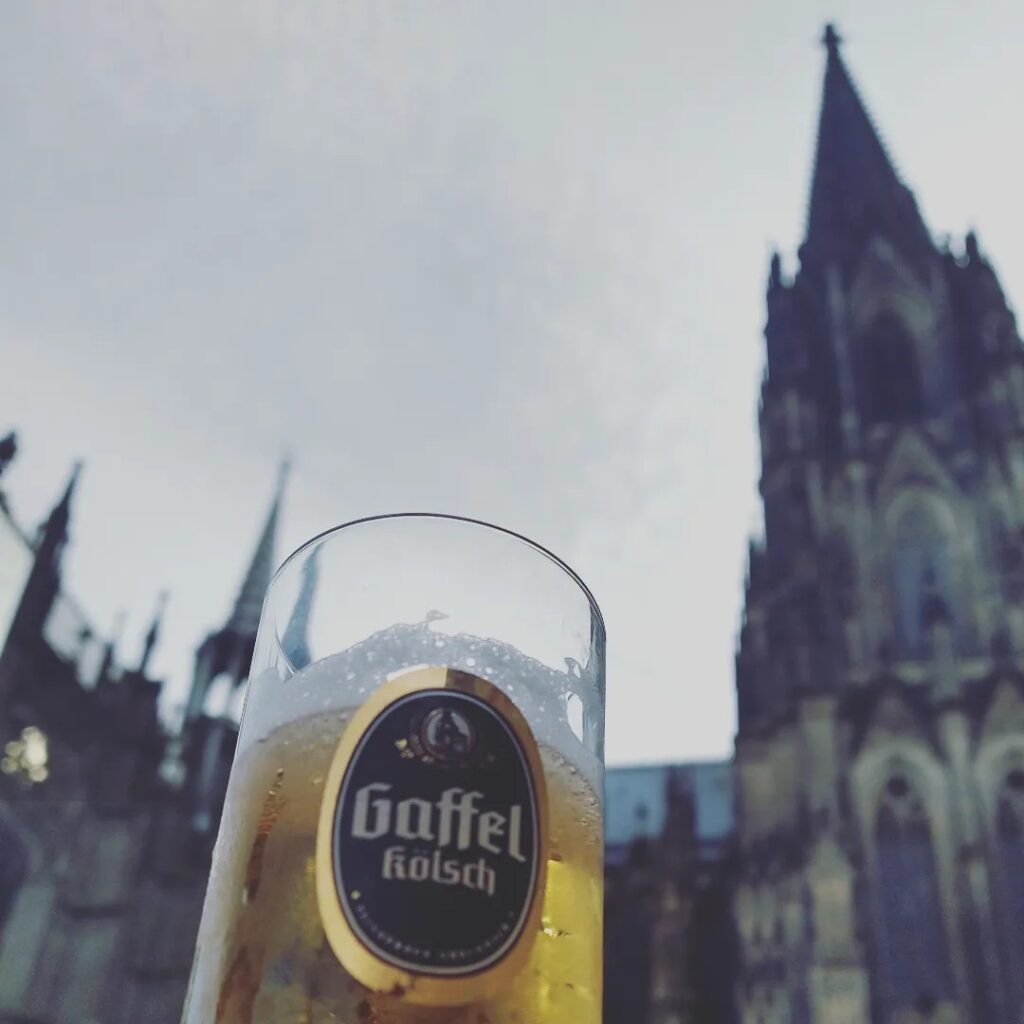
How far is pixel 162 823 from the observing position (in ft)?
66.4

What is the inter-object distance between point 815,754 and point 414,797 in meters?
17.2

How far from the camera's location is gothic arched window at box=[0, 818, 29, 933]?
56.2ft

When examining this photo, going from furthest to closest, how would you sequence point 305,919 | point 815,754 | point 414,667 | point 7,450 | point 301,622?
1. point 815,754
2. point 7,450
3. point 301,622
4. point 414,667
5. point 305,919

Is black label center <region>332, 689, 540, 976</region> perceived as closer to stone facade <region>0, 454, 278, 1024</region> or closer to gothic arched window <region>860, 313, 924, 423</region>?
stone facade <region>0, 454, 278, 1024</region>

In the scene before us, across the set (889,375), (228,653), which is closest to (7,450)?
A: (228,653)

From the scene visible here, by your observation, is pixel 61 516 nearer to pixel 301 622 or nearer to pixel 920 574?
pixel 920 574

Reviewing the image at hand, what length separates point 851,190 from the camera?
2812cm

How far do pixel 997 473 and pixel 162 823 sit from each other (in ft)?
51.8

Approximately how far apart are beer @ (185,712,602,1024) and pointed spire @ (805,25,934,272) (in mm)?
26188

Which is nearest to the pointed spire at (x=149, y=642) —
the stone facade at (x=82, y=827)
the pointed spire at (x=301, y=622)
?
the stone facade at (x=82, y=827)

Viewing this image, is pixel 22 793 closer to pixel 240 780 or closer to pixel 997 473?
pixel 997 473

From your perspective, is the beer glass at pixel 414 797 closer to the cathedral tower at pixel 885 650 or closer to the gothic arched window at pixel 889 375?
the cathedral tower at pixel 885 650

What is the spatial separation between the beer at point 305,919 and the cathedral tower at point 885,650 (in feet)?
50.6

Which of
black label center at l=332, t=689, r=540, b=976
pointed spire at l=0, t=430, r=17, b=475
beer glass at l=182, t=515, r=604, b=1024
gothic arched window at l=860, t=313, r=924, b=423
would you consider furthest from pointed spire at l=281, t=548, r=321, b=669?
gothic arched window at l=860, t=313, r=924, b=423
